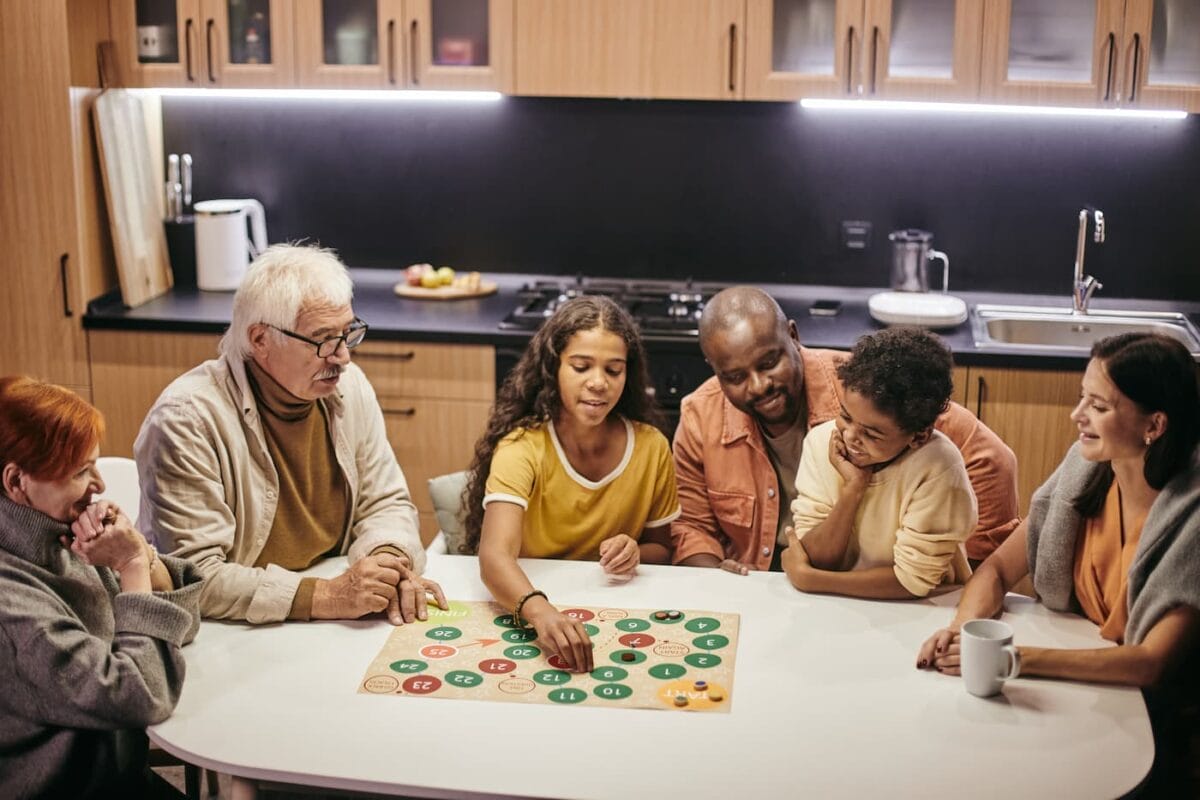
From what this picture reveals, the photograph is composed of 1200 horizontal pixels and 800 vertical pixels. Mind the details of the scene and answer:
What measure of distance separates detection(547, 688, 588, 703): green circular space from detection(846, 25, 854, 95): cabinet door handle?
8.16ft

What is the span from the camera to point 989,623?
2.26 meters

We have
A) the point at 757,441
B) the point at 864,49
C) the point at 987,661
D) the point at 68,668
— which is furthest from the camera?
the point at 864,49

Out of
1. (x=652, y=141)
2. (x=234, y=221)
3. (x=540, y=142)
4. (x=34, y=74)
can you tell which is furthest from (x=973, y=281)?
(x=34, y=74)

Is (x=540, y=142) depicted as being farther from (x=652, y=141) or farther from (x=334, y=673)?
(x=334, y=673)

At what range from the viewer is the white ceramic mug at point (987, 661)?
2189 mm

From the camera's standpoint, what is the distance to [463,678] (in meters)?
2.26

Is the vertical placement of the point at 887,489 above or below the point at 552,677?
above

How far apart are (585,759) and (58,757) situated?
0.74 meters

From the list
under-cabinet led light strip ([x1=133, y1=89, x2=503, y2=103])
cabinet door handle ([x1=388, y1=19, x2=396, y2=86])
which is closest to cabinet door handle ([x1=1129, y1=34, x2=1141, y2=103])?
under-cabinet led light strip ([x1=133, y1=89, x2=503, y2=103])

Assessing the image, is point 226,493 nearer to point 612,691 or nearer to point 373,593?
point 373,593

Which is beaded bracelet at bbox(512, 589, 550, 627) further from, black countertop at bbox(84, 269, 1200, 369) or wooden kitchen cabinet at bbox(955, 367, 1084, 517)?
wooden kitchen cabinet at bbox(955, 367, 1084, 517)

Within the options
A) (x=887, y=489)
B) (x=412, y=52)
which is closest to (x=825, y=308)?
(x=412, y=52)

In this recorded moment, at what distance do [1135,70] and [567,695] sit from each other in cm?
274

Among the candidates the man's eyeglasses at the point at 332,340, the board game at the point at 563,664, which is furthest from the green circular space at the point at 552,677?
the man's eyeglasses at the point at 332,340
